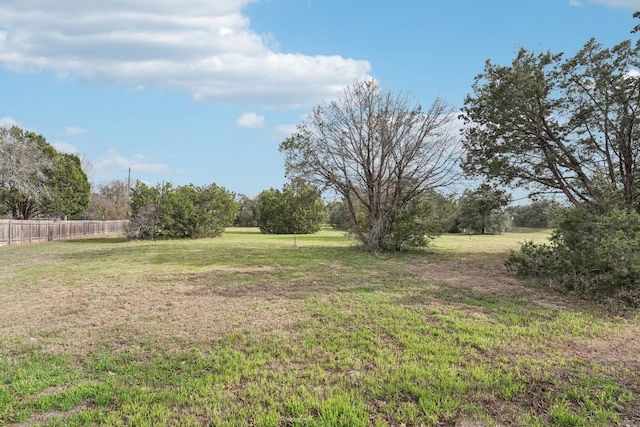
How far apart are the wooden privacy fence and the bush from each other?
22.7 metres

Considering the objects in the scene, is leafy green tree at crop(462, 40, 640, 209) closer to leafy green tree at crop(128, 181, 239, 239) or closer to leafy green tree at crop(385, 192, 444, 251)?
leafy green tree at crop(385, 192, 444, 251)

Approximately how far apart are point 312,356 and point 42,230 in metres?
24.2

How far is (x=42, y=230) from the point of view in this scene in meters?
22.5

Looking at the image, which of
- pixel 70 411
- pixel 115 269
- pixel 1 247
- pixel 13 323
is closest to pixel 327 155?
pixel 115 269

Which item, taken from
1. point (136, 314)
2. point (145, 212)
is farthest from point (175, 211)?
point (136, 314)

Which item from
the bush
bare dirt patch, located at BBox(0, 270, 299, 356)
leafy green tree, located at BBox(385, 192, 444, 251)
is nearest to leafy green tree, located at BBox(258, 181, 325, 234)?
leafy green tree, located at BBox(385, 192, 444, 251)

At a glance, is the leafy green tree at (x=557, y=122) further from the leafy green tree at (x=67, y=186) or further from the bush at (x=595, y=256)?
the leafy green tree at (x=67, y=186)

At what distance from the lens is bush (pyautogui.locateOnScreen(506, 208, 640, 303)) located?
21.5 feet

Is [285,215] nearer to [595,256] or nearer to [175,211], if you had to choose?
[175,211]

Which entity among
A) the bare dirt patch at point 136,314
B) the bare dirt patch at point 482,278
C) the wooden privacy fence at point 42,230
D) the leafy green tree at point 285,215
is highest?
the leafy green tree at point 285,215

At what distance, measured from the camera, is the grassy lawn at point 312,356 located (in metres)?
2.92

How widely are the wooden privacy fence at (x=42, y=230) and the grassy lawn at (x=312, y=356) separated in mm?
14700

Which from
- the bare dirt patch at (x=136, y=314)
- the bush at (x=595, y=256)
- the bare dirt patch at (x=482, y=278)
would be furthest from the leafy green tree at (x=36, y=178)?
the bush at (x=595, y=256)

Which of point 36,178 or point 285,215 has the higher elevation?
point 36,178
